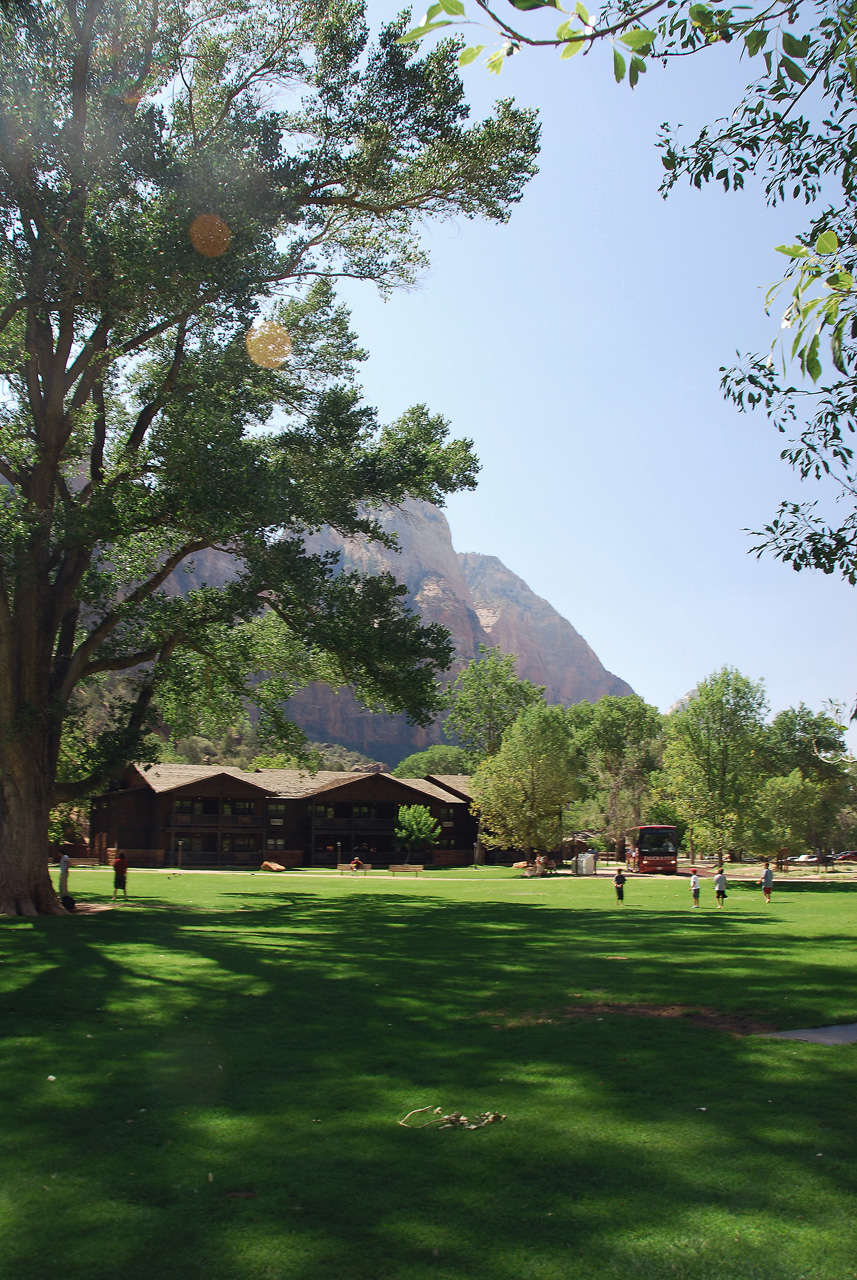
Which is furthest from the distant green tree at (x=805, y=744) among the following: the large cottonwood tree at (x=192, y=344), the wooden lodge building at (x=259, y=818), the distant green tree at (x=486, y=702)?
the large cottonwood tree at (x=192, y=344)

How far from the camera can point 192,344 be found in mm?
27375

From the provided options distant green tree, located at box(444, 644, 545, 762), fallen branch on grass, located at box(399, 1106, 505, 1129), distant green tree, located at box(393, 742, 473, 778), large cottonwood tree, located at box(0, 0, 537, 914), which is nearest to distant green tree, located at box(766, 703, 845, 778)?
distant green tree, located at box(444, 644, 545, 762)

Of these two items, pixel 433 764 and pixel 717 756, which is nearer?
pixel 717 756

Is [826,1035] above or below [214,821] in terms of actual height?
above

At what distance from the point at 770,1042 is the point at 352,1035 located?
4.80 meters

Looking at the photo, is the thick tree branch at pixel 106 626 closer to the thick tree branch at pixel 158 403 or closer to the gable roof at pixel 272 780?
the thick tree branch at pixel 158 403

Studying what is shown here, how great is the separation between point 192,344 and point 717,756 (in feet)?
121

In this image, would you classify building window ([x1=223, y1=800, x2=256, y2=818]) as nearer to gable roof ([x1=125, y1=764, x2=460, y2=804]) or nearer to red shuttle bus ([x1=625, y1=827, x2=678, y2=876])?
gable roof ([x1=125, y1=764, x2=460, y2=804])

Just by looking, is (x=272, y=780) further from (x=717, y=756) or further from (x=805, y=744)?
(x=805, y=744)

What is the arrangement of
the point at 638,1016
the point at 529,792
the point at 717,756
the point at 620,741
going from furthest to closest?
1. the point at 620,741
2. the point at 529,792
3. the point at 717,756
4. the point at 638,1016

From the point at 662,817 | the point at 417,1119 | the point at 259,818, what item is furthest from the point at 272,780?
the point at 417,1119

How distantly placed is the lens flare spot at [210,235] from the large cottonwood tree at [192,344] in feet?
0.16

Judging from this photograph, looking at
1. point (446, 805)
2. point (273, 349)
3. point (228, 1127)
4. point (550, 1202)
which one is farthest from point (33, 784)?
point (446, 805)

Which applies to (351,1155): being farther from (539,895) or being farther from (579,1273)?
(539,895)
